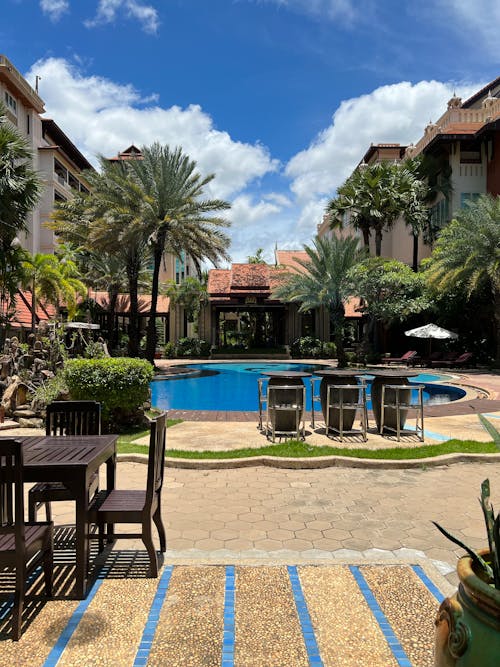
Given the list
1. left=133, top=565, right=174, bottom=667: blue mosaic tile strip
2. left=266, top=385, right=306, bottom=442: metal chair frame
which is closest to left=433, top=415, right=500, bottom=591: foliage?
left=133, top=565, right=174, bottom=667: blue mosaic tile strip

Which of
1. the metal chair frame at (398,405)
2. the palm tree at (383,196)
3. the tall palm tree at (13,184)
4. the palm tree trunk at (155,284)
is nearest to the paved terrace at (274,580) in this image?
the metal chair frame at (398,405)

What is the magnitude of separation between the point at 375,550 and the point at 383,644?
4.12 ft

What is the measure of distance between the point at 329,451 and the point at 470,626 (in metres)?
5.32

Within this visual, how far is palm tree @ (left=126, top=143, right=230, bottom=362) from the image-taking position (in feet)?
67.7

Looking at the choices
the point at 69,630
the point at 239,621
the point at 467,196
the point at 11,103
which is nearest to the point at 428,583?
the point at 239,621

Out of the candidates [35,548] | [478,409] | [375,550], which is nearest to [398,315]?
[478,409]

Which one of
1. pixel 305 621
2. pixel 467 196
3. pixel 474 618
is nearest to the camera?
pixel 474 618

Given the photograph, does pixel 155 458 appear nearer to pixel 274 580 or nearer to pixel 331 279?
pixel 274 580

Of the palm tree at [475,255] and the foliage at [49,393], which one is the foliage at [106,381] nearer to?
the foliage at [49,393]

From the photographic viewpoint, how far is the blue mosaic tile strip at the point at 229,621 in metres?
2.40

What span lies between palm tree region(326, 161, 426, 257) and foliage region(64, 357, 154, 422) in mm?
22335

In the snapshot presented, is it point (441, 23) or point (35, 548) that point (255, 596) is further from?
point (441, 23)

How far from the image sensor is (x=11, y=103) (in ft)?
103

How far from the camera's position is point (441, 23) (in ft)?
32.4
